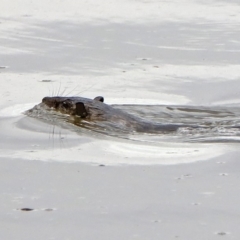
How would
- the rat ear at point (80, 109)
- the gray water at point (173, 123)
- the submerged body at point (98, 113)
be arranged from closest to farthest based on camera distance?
the gray water at point (173, 123) < the submerged body at point (98, 113) < the rat ear at point (80, 109)

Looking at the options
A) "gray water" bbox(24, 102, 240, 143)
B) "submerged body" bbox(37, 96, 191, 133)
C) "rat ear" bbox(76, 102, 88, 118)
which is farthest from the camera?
"rat ear" bbox(76, 102, 88, 118)

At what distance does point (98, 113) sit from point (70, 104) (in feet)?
1.02

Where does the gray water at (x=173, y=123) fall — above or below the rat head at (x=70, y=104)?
below

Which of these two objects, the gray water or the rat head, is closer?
the gray water

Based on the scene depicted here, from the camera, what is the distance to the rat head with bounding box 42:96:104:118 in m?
7.39

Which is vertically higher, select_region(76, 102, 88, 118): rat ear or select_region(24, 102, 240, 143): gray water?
select_region(76, 102, 88, 118): rat ear

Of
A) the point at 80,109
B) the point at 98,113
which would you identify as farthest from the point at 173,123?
the point at 80,109

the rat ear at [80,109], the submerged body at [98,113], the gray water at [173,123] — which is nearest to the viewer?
the gray water at [173,123]

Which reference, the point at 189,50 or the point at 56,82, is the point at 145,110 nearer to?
the point at 56,82

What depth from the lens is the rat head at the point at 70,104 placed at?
24.2 ft

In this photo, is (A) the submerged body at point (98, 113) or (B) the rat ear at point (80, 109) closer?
(A) the submerged body at point (98, 113)

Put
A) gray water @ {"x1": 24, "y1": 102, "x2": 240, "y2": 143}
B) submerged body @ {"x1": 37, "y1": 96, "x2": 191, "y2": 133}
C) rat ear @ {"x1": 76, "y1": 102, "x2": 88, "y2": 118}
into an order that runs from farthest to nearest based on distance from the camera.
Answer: rat ear @ {"x1": 76, "y1": 102, "x2": 88, "y2": 118}
submerged body @ {"x1": 37, "y1": 96, "x2": 191, "y2": 133}
gray water @ {"x1": 24, "y1": 102, "x2": 240, "y2": 143}

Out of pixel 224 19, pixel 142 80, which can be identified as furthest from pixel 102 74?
pixel 224 19

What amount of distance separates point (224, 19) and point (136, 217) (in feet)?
20.5
